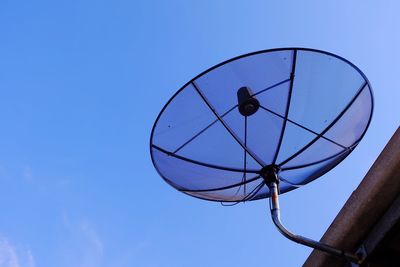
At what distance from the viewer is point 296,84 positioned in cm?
417

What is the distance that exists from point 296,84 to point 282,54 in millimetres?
502

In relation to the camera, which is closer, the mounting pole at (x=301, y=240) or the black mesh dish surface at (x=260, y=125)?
the mounting pole at (x=301, y=240)

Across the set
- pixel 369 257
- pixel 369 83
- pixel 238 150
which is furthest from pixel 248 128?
pixel 369 257

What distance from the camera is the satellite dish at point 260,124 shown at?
152 inches

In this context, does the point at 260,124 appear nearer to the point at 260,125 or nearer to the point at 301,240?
the point at 260,125

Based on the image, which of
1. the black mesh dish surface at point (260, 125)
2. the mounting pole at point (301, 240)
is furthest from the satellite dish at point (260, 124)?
the mounting pole at point (301, 240)

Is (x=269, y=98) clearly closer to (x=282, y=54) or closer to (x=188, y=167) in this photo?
(x=282, y=54)

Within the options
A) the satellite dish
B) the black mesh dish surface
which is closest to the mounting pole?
the satellite dish

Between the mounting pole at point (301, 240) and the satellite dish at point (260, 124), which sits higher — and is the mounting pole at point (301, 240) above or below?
below

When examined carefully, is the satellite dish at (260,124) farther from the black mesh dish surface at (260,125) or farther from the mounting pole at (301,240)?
the mounting pole at (301,240)

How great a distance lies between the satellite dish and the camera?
3854 mm

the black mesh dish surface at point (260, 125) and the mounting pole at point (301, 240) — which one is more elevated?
the black mesh dish surface at point (260, 125)

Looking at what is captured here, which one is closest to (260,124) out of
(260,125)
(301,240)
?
(260,125)

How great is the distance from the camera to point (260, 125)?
4.14m
